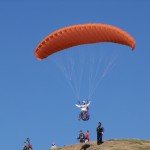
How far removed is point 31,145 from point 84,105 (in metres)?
9.78

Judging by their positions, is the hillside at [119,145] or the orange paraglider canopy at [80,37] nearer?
the orange paraglider canopy at [80,37]

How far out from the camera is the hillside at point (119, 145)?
5288 cm

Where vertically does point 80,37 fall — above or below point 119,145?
above

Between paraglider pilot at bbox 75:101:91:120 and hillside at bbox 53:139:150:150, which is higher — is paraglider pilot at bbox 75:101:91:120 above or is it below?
above

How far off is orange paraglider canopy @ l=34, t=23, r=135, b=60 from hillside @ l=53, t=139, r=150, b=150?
9.14 meters

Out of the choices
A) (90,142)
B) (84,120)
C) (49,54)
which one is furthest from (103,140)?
(49,54)

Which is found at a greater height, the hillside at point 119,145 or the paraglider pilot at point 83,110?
the paraglider pilot at point 83,110

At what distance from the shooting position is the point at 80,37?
53.6 metres

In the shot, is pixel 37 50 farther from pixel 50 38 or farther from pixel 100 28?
pixel 100 28

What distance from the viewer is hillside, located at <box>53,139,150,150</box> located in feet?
173

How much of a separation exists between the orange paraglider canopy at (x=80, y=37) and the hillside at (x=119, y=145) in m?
9.14

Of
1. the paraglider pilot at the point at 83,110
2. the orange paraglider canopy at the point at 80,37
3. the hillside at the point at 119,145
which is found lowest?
the hillside at the point at 119,145

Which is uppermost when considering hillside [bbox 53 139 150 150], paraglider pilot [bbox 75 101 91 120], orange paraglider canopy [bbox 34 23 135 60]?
orange paraglider canopy [bbox 34 23 135 60]

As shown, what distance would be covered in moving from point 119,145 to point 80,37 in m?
10.4
